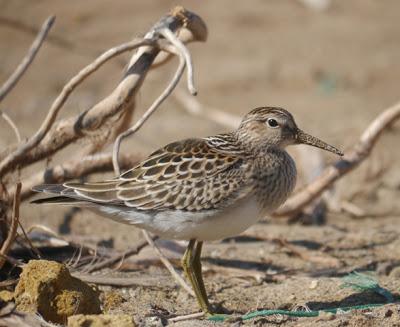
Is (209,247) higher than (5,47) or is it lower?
lower

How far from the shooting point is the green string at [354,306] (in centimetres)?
450

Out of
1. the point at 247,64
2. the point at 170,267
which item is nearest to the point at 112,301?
the point at 170,267

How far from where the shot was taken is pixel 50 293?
434 cm

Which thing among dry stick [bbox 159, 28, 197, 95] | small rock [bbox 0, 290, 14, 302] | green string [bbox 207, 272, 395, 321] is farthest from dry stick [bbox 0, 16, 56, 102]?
green string [bbox 207, 272, 395, 321]

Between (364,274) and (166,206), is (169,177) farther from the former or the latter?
(364,274)

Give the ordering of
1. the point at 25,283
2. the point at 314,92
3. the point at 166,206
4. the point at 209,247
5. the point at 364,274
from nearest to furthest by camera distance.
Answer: the point at 25,283 < the point at 166,206 < the point at 364,274 < the point at 209,247 < the point at 314,92

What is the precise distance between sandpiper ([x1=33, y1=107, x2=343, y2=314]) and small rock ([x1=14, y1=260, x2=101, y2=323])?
0.47 m

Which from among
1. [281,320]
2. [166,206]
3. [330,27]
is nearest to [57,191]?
[166,206]

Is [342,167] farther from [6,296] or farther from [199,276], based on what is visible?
[6,296]

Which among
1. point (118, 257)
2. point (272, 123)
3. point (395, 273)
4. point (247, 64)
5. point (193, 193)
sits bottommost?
point (118, 257)

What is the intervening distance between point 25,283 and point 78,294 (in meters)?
0.27

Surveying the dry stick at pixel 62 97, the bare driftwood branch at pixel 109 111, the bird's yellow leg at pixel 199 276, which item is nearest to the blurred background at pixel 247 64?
the bare driftwood branch at pixel 109 111

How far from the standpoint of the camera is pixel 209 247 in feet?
20.1

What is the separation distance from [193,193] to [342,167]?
190cm
